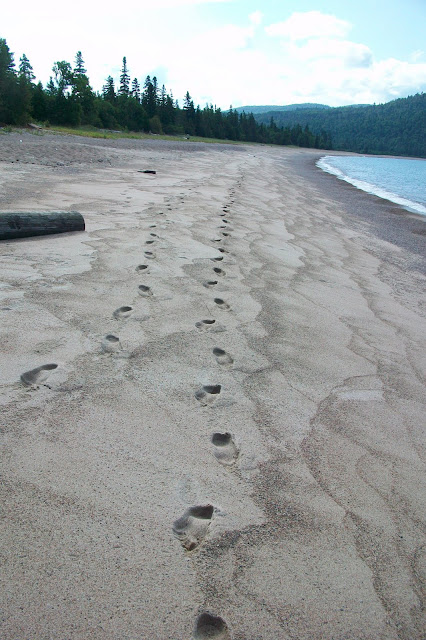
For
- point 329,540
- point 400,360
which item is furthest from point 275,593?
point 400,360

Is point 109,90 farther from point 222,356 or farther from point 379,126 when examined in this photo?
point 379,126

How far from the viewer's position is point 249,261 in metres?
4.59

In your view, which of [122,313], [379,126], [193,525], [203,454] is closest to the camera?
[193,525]

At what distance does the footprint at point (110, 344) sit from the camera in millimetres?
2516

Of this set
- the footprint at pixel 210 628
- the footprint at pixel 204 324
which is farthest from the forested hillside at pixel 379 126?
the footprint at pixel 210 628

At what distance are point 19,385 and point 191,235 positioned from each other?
339 cm

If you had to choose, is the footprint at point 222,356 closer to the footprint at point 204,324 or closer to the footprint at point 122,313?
the footprint at point 204,324

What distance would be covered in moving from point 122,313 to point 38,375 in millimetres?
891

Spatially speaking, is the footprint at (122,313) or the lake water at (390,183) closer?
the footprint at (122,313)

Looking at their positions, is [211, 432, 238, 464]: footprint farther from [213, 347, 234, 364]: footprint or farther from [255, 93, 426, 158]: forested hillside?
[255, 93, 426, 158]: forested hillside

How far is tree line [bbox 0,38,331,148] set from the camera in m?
33.3

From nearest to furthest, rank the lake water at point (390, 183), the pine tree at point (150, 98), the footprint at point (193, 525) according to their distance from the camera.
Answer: the footprint at point (193, 525) → the lake water at point (390, 183) → the pine tree at point (150, 98)

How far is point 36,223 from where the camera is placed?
452 centimetres


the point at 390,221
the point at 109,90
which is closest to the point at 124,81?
the point at 109,90
